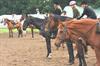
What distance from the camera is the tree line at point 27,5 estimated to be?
52.6 m

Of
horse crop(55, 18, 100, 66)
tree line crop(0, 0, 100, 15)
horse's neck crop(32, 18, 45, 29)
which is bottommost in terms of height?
tree line crop(0, 0, 100, 15)

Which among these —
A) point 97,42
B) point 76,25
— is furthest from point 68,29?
point 97,42

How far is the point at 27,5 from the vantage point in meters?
58.3

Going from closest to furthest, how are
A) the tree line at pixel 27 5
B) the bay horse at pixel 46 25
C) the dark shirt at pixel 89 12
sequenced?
the dark shirt at pixel 89 12
the bay horse at pixel 46 25
the tree line at pixel 27 5

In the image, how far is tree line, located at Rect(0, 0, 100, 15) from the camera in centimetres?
→ 5259

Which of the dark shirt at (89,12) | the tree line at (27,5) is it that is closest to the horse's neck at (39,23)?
the dark shirt at (89,12)

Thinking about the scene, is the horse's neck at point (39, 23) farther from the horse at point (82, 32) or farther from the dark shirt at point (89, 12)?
the horse at point (82, 32)

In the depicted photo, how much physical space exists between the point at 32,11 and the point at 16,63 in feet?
138

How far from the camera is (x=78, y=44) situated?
492 inches

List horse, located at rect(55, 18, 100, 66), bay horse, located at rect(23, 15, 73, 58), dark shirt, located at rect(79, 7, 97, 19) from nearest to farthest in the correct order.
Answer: horse, located at rect(55, 18, 100, 66), dark shirt, located at rect(79, 7, 97, 19), bay horse, located at rect(23, 15, 73, 58)

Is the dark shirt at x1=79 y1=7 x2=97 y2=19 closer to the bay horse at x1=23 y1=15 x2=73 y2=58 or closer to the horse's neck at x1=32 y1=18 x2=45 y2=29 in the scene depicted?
the bay horse at x1=23 y1=15 x2=73 y2=58

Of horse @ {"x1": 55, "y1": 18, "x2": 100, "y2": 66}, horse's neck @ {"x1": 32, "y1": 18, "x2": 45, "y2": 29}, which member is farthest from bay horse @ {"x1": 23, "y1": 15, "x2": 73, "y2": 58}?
horse @ {"x1": 55, "y1": 18, "x2": 100, "y2": 66}

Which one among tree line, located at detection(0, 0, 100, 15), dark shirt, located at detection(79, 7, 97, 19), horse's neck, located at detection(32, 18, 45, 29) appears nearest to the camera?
dark shirt, located at detection(79, 7, 97, 19)

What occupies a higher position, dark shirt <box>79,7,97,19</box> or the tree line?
dark shirt <box>79,7,97,19</box>
